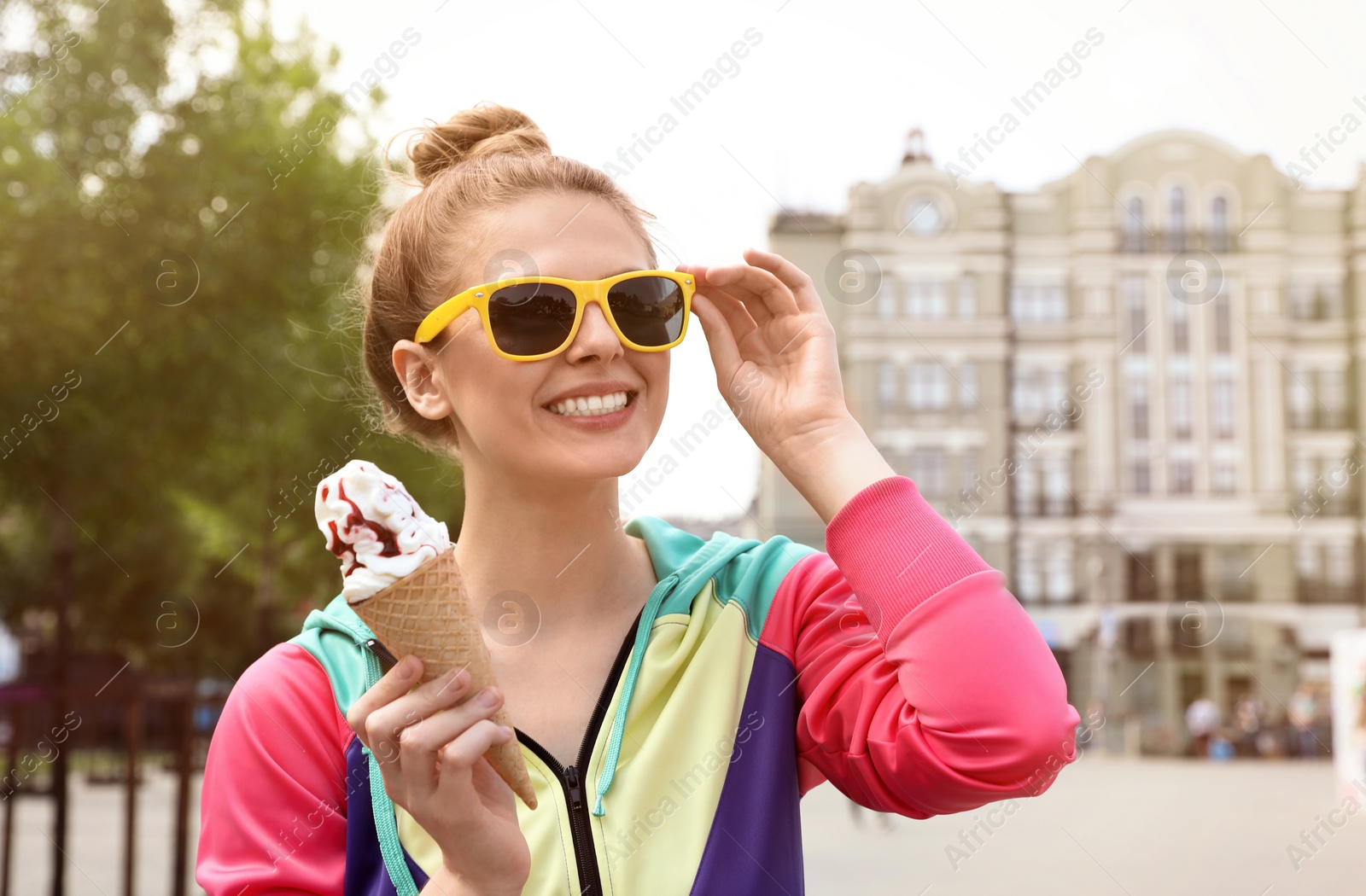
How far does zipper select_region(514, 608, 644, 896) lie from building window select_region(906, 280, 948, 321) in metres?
43.2

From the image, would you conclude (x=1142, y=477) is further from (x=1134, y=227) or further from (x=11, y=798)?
(x=11, y=798)

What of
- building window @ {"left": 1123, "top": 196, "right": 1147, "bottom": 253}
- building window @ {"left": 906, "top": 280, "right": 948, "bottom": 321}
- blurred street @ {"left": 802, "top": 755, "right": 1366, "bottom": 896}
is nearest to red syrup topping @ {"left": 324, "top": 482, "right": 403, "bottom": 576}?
blurred street @ {"left": 802, "top": 755, "right": 1366, "bottom": 896}

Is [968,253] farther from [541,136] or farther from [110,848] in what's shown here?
[541,136]

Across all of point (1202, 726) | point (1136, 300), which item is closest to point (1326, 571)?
point (1136, 300)

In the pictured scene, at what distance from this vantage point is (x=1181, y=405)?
45.3 m

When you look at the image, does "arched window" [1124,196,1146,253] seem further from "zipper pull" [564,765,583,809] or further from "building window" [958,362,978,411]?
"zipper pull" [564,765,583,809]

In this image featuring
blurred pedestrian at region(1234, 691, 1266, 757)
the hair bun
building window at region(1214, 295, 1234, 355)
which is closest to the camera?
the hair bun

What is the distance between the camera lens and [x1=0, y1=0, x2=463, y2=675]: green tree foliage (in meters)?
8.75

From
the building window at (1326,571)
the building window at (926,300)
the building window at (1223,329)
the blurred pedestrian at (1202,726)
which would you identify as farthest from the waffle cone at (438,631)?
the building window at (1326,571)

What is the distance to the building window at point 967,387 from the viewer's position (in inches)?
1724

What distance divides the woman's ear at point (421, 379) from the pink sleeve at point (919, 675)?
26.5 inches

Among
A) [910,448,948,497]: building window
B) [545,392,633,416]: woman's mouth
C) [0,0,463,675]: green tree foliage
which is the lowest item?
[545,392,633,416]: woman's mouth

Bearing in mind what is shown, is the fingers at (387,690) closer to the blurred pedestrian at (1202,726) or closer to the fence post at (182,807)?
the fence post at (182,807)

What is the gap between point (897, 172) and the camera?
46000 millimetres
